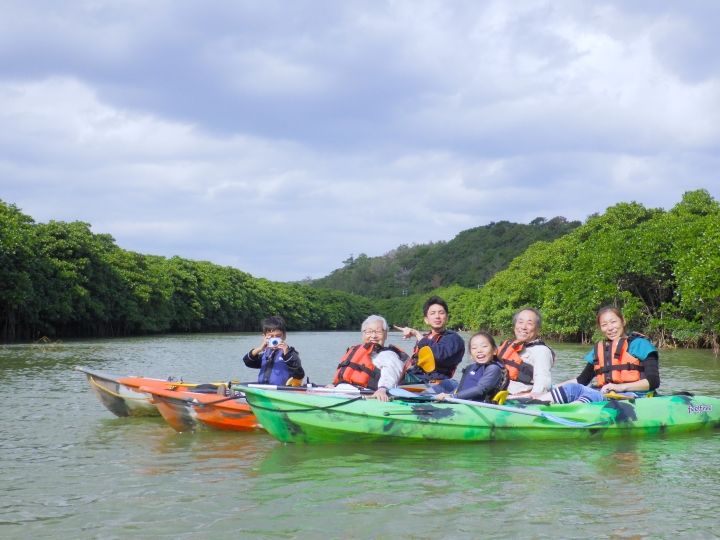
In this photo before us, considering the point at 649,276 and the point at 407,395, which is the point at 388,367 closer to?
the point at 407,395

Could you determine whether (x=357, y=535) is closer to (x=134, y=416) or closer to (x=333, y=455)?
(x=333, y=455)

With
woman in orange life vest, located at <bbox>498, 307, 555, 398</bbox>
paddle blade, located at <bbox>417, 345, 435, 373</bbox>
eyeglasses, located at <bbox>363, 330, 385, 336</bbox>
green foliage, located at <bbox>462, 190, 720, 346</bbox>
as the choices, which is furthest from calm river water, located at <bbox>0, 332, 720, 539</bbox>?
green foliage, located at <bbox>462, 190, 720, 346</bbox>

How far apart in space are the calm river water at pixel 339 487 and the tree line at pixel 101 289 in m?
26.7

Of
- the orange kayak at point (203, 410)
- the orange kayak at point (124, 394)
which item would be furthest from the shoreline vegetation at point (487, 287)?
the orange kayak at point (124, 394)

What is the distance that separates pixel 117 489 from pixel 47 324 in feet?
115

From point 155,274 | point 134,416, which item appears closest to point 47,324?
point 155,274

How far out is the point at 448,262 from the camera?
12875 centimetres

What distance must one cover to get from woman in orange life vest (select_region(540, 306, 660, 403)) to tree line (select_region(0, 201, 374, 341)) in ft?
94.9

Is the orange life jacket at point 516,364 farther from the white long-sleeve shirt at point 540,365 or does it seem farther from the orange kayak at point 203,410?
the orange kayak at point 203,410

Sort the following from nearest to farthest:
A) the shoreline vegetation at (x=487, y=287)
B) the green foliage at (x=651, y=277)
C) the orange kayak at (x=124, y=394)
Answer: the orange kayak at (x=124, y=394) < the green foliage at (x=651, y=277) < the shoreline vegetation at (x=487, y=287)

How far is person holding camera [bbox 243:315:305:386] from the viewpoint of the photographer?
852cm

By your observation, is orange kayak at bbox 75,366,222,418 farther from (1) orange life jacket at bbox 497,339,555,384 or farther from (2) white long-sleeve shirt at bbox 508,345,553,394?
(2) white long-sleeve shirt at bbox 508,345,553,394

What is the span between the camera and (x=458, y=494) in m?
5.63

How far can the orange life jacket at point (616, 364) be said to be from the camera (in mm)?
8180
